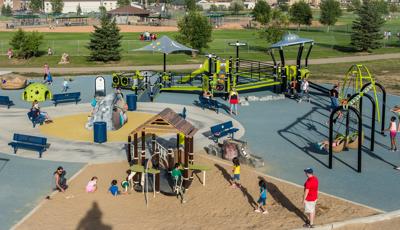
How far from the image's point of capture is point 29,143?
2114 cm

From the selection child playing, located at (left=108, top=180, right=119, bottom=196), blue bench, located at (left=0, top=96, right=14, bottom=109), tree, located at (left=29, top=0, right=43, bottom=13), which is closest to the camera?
child playing, located at (left=108, top=180, right=119, bottom=196)

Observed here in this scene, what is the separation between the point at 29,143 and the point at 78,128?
4.38 meters

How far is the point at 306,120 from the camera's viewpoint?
27250 mm

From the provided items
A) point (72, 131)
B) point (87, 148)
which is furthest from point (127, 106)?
point (87, 148)

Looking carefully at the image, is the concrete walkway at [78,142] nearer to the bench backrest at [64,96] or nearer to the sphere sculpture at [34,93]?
the bench backrest at [64,96]

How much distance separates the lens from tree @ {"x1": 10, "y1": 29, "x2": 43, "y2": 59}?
5272 centimetres

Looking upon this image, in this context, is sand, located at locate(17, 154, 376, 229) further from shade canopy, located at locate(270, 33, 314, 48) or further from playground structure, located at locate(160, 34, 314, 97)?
shade canopy, located at locate(270, 33, 314, 48)

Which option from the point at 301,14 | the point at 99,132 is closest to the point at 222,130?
the point at 99,132

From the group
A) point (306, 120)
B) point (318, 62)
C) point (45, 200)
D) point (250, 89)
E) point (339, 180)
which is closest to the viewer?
point (45, 200)

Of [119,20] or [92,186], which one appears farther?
[119,20]

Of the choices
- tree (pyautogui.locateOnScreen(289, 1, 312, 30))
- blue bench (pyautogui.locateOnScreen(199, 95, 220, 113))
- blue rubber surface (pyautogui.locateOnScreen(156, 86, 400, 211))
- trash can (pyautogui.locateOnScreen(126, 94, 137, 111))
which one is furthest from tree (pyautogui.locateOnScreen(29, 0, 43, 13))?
blue rubber surface (pyautogui.locateOnScreen(156, 86, 400, 211))

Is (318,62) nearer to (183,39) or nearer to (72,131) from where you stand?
(183,39)

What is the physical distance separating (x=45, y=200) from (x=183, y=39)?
40.1 m

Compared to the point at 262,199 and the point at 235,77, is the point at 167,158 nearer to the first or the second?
the point at 262,199
